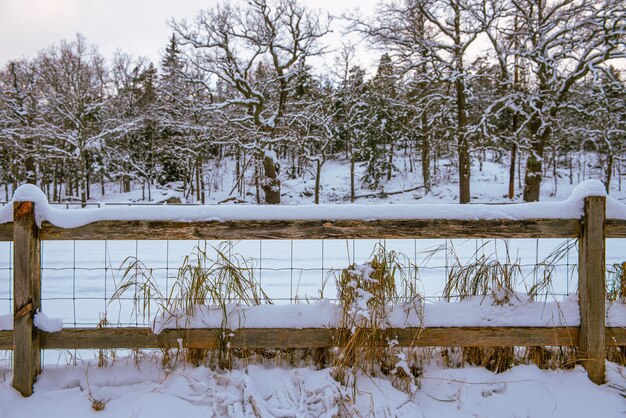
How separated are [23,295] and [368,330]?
7.85 ft

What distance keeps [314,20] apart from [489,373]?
24709 mm

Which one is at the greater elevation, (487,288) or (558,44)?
(558,44)

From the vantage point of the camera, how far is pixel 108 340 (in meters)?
2.97

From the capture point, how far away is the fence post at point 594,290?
2977 mm

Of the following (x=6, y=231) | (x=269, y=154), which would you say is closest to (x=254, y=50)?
(x=269, y=154)

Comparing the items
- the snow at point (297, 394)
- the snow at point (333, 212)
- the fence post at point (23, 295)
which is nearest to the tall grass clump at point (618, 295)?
the snow at point (297, 394)

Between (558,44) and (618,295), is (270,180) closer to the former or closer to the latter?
(558,44)

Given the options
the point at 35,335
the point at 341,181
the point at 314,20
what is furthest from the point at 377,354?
the point at 341,181

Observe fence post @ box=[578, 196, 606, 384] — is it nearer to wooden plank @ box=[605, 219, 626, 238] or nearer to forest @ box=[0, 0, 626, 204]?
wooden plank @ box=[605, 219, 626, 238]

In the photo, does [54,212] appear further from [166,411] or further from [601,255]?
[601,255]

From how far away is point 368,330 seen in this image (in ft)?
9.62

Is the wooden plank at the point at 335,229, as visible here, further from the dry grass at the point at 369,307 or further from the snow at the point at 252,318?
the snow at the point at 252,318

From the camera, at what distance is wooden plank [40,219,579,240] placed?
2.98 metres

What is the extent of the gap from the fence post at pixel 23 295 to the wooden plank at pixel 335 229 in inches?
13.8
